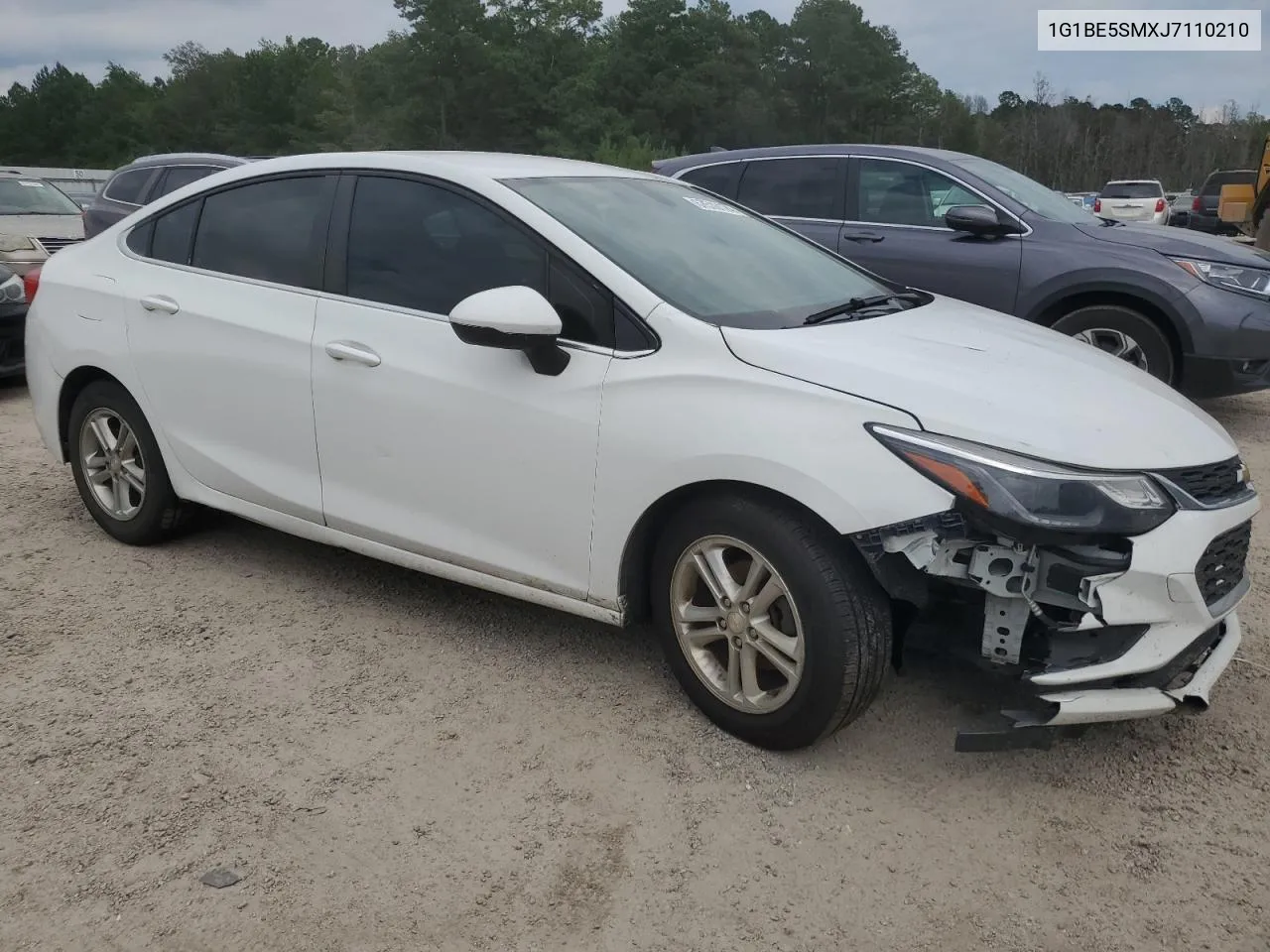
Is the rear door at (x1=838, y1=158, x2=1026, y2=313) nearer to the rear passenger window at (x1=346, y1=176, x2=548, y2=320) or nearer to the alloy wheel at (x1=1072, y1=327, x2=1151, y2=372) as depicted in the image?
the alloy wheel at (x1=1072, y1=327, x2=1151, y2=372)

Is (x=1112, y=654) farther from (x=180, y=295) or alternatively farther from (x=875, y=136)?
(x=875, y=136)

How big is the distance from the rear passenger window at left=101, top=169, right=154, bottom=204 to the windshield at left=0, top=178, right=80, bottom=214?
5.27ft

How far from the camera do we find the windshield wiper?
10.8 ft

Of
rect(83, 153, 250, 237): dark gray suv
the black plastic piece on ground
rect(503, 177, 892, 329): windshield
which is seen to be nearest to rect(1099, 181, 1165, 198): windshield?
rect(83, 153, 250, 237): dark gray suv

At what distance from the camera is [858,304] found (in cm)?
350

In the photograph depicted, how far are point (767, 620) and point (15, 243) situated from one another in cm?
933

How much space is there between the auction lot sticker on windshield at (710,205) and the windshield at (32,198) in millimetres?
10294

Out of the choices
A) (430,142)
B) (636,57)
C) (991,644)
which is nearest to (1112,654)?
(991,644)

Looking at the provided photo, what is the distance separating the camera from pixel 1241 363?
246 inches

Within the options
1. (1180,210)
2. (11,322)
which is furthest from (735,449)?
(1180,210)

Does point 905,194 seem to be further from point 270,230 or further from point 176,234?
point 176,234

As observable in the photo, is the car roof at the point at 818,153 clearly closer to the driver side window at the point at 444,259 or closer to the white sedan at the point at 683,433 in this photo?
the white sedan at the point at 683,433

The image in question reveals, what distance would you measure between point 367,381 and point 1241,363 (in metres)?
5.28

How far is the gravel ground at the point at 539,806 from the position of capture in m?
2.36
